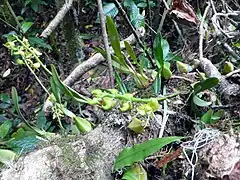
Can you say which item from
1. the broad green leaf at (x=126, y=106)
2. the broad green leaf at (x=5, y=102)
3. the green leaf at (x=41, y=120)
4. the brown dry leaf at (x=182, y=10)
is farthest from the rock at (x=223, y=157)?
the broad green leaf at (x=5, y=102)

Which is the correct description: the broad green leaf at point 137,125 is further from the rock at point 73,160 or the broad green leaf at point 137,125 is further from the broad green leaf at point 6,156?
the broad green leaf at point 6,156

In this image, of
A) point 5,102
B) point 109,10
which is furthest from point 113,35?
point 5,102

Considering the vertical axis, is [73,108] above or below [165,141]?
below

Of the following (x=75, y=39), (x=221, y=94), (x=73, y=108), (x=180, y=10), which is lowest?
(x=73, y=108)

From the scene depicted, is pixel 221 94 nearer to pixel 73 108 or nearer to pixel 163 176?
pixel 163 176

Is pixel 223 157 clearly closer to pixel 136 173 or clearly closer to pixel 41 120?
pixel 136 173

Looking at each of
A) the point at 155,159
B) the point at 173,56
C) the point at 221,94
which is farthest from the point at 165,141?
the point at 173,56
